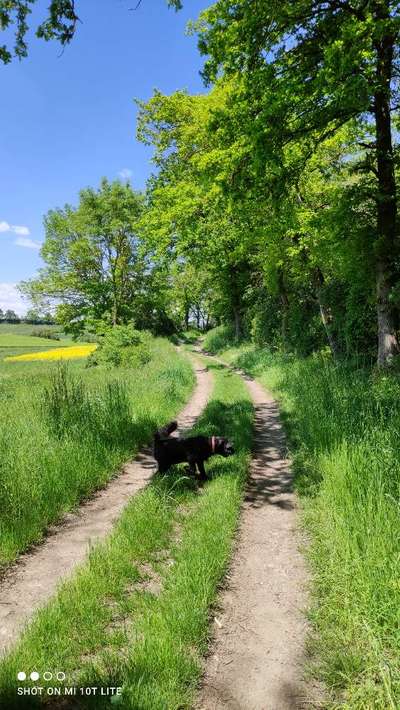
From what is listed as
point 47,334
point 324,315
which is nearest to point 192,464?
point 324,315

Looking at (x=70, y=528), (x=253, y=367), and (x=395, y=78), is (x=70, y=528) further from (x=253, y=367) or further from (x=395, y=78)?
(x=253, y=367)

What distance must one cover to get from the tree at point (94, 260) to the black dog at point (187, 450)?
23.0 metres

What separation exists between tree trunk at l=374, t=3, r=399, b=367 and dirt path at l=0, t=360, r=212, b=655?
6.55 m

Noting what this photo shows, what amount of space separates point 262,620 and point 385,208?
8.81m

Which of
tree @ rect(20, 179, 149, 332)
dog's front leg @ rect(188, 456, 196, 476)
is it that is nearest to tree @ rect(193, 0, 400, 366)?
dog's front leg @ rect(188, 456, 196, 476)

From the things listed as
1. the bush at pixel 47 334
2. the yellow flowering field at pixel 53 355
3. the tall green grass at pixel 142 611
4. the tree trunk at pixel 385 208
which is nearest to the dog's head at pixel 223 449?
the tall green grass at pixel 142 611

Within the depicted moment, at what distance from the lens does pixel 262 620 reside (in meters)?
3.38

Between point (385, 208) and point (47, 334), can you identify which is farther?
point (47, 334)

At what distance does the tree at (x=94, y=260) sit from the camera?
28.9 meters

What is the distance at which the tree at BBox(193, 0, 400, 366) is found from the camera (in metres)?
6.32

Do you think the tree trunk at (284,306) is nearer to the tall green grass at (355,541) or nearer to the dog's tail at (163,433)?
the tall green grass at (355,541)

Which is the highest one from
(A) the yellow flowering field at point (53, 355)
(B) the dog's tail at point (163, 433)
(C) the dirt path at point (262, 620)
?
(A) the yellow flowering field at point (53, 355)

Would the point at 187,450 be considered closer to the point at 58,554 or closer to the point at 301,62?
the point at 58,554

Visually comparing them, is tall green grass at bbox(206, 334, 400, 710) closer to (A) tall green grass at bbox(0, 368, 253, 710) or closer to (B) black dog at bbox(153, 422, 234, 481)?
(A) tall green grass at bbox(0, 368, 253, 710)
